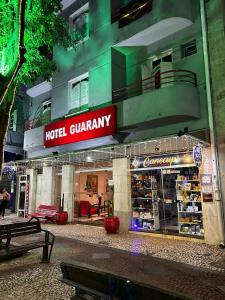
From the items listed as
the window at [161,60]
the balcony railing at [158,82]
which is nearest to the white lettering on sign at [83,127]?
the balcony railing at [158,82]

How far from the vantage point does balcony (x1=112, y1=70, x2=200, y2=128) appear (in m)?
9.84

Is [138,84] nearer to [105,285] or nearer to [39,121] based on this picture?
[39,121]

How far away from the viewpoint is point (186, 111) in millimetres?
9781

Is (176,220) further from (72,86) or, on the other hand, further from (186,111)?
(72,86)

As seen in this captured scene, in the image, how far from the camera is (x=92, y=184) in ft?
59.5

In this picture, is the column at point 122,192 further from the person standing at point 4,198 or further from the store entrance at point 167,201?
the person standing at point 4,198

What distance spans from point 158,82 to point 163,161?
344cm

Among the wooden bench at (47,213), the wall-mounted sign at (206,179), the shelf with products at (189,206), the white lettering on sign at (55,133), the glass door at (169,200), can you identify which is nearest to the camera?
the wall-mounted sign at (206,179)

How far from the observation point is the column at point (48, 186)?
644 inches

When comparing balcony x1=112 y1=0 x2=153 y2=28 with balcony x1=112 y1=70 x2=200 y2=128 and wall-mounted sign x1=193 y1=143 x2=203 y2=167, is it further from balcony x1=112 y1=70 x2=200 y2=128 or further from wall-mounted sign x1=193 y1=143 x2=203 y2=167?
wall-mounted sign x1=193 y1=143 x2=203 y2=167

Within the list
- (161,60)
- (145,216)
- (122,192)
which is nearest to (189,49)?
(161,60)

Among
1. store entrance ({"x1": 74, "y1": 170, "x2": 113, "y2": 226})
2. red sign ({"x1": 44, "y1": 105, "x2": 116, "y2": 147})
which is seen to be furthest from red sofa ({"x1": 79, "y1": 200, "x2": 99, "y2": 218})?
red sign ({"x1": 44, "y1": 105, "x2": 116, "y2": 147})

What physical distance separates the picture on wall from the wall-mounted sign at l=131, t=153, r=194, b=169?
635 centimetres

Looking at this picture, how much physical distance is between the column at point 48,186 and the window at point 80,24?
8120 mm
